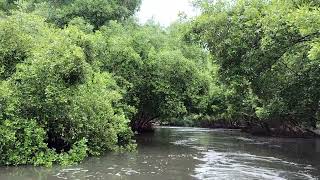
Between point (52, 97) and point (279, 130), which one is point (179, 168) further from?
point (279, 130)

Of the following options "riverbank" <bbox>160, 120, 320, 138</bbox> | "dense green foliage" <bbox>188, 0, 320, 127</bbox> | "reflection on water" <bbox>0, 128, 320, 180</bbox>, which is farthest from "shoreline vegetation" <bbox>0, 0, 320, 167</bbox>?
"riverbank" <bbox>160, 120, 320, 138</bbox>

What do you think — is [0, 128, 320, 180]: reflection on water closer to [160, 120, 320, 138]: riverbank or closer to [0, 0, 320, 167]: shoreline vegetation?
[0, 0, 320, 167]: shoreline vegetation

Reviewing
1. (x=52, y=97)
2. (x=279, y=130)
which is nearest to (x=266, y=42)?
(x=52, y=97)

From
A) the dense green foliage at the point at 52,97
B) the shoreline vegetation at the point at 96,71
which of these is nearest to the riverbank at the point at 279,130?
the shoreline vegetation at the point at 96,71

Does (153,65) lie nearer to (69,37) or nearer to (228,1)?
(69,37)

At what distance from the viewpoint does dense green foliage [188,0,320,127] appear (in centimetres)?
1178

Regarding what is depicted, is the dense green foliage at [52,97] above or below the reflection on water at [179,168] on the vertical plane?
above

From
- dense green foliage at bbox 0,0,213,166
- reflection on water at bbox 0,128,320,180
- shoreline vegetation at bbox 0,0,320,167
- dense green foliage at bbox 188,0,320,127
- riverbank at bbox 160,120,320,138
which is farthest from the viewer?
riverbank at bbox 160,120,320,138

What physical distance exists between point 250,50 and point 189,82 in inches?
604

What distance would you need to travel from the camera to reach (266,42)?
12.0 meters

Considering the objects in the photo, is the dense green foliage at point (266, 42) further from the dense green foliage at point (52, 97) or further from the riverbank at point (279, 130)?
the riverbank at point (279, 130)

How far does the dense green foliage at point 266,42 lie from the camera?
11781mm

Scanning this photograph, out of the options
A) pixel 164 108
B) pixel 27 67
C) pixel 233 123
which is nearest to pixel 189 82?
pixel 164 108

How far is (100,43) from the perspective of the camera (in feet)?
85.8
